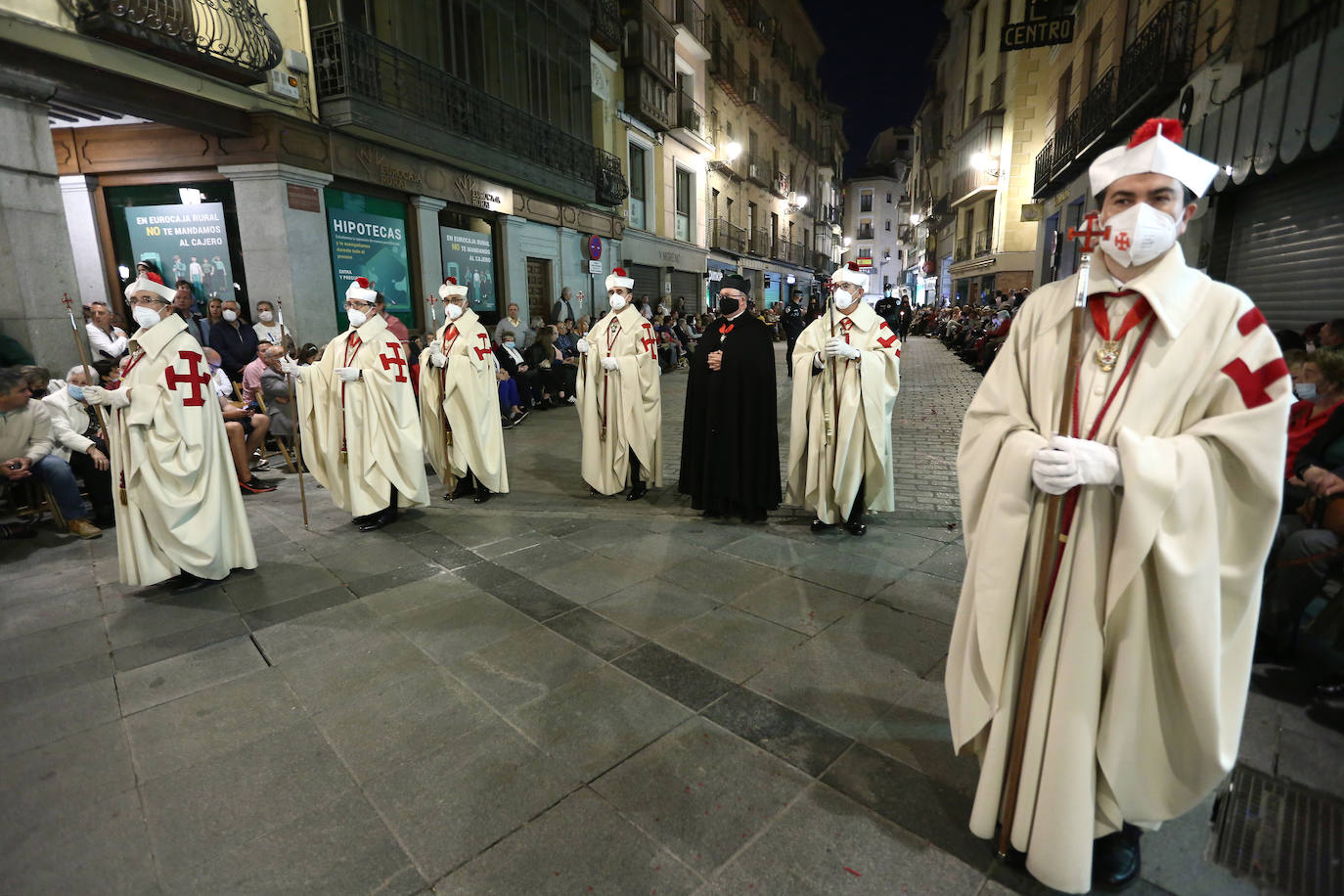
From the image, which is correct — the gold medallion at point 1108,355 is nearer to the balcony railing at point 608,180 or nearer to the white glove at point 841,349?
the white glove at point 841,349

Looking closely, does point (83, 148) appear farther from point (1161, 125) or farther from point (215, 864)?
point (1161, 125)

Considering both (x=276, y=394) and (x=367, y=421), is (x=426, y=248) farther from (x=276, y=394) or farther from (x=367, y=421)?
(x=367, y=421)

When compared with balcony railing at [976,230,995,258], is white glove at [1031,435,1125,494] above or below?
below

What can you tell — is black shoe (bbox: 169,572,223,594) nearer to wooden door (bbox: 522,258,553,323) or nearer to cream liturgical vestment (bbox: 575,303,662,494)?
cream liturgical vestment (bbox: 575,303,662,494)

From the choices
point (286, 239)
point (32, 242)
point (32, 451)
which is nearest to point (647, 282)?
point (286, 239)

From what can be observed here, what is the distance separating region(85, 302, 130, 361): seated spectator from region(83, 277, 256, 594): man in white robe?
406cm

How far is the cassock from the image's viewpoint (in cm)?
538

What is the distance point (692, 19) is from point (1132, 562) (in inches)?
1034

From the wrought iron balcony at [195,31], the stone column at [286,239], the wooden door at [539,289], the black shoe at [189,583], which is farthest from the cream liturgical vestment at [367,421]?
the wooden door at [539,289]

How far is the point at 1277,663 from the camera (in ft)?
10.5

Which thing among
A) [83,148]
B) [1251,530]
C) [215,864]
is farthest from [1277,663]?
[83,148]

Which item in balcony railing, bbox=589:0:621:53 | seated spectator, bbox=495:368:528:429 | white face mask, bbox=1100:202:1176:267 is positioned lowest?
seated spectator, bbox=495:368:528:429

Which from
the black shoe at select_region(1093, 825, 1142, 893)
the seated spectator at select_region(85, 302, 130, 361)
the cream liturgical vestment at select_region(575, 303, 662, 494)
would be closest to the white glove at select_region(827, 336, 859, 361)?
the cream liturgical vestment at select_region(575, 303, 662, 494)

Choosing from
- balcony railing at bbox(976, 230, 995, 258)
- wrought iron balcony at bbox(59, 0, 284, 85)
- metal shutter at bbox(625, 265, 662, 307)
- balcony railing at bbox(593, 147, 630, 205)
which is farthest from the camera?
balcony railing at bbox(976, 230, 995, 258)
